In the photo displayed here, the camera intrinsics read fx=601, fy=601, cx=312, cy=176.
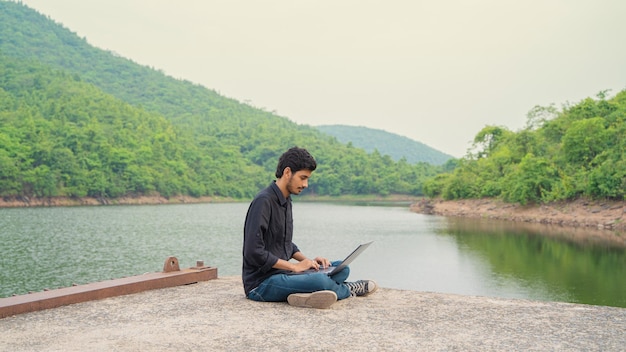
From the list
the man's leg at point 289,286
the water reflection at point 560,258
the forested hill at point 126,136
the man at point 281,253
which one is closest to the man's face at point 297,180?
the man at point 281,253

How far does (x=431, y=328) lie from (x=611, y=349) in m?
1.29

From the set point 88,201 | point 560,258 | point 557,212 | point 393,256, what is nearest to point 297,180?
point 560,258

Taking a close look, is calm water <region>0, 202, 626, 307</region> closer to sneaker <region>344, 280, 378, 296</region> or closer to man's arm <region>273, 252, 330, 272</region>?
sneaker <region>344, 280, 378, 296</region>

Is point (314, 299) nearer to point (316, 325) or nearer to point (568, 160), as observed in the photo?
point (316, 325)

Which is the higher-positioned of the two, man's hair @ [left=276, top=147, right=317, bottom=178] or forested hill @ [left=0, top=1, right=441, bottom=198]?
forested hill @ [left=0, top=1, right=441, bottom=198]

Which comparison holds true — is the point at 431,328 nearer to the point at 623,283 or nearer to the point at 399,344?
the point at 399,344

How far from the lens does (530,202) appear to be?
4559 cm

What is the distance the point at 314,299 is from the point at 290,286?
0.28m

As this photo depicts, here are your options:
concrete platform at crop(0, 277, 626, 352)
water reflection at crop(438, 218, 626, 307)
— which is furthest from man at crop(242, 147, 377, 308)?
water reflection at crop(438, 218, 626, 307)

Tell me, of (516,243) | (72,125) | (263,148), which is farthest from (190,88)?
(516,243)

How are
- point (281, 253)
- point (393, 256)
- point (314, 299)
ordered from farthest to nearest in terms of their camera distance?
point (393, 256) < point (281, 253) < point (314, 299)

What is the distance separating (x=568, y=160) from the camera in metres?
43.1

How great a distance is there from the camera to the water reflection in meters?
17.6

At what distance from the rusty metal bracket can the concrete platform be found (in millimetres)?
90
